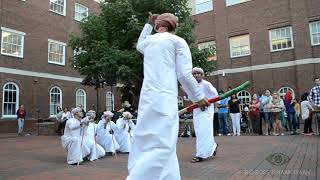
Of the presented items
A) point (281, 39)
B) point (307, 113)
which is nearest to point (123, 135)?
point (307, 113)

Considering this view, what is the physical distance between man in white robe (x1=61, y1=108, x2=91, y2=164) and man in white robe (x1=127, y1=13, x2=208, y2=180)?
16.3 ft

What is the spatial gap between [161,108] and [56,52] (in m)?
26.1

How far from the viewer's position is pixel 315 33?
24.6 metres

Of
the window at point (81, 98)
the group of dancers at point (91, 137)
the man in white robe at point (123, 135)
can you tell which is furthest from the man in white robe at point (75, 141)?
the window at point (81, 98)

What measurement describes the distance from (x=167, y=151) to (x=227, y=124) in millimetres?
12601

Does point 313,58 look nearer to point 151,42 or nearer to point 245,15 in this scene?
point 245,15

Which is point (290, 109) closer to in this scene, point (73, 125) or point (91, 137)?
point (91, 137)

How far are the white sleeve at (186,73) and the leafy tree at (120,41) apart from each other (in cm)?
1268

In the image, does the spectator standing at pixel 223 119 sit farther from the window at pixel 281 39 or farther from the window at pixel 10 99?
the window at pixel 10 99

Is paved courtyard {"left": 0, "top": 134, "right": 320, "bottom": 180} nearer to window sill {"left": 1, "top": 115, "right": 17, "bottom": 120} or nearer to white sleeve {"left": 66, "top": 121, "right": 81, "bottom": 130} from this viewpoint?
white sleeve {"left": 66, "top": 121, "right": 81, "bottom": 130}

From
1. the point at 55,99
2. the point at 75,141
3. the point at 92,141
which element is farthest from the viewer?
the point at 55,99

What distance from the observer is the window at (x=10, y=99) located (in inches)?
924

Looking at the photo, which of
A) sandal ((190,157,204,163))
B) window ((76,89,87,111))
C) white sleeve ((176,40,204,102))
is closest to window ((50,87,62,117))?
window ((76,89,87,111))

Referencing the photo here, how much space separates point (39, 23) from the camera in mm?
26656
